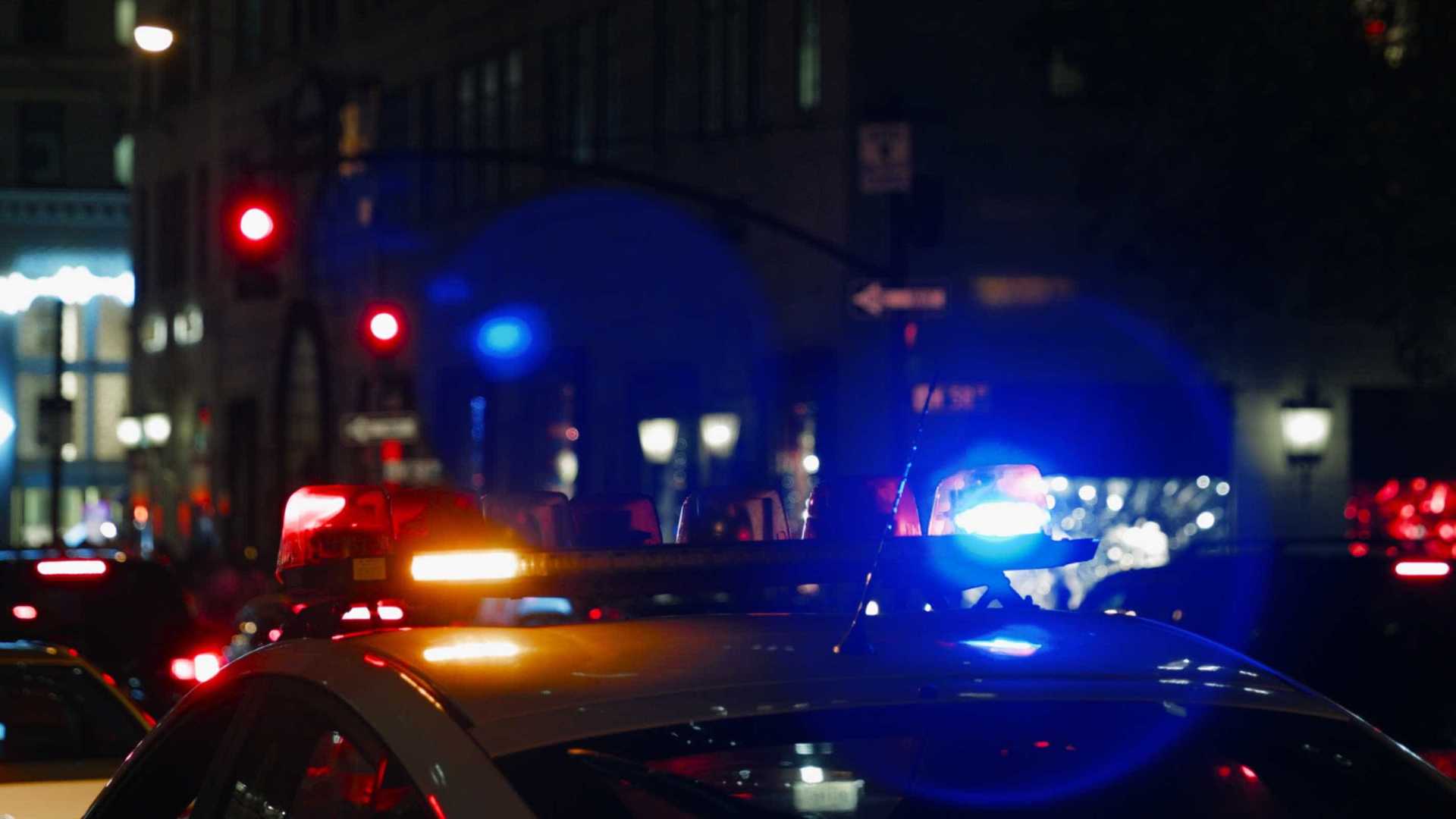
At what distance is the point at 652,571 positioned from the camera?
3.97 metres

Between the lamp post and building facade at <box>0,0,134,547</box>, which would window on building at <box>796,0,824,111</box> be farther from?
building facade at <box>0,0,134,547</box>

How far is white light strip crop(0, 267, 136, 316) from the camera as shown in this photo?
211 ft

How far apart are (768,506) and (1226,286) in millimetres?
18728

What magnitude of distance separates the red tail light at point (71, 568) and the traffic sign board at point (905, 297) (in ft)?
22.0

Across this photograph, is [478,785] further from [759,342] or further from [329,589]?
[759,342]

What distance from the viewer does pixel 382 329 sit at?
23.6m

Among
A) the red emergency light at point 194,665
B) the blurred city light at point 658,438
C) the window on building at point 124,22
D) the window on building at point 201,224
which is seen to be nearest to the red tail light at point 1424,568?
the red emergency light at point 194,665

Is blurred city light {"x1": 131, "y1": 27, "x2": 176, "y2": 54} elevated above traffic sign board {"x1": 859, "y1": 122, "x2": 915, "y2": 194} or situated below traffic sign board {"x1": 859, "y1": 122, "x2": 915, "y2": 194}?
above

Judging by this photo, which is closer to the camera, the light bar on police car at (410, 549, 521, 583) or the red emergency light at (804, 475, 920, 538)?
the light bar on police car at (410, 549, 521, 583)

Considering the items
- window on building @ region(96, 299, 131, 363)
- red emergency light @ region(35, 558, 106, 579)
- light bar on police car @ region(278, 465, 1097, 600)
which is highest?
window on building @ region(96, 299, 131, 363)

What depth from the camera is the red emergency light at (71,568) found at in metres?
13.4

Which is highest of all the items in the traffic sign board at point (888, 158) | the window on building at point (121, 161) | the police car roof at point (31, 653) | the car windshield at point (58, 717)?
the window on building at point (121, 161)

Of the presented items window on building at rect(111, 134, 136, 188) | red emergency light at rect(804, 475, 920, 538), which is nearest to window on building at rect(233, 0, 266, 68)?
window on building at rect(111, 134, 136, 188)

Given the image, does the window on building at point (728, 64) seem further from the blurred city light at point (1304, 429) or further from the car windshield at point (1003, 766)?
the car windshield at point (1003, 766)
